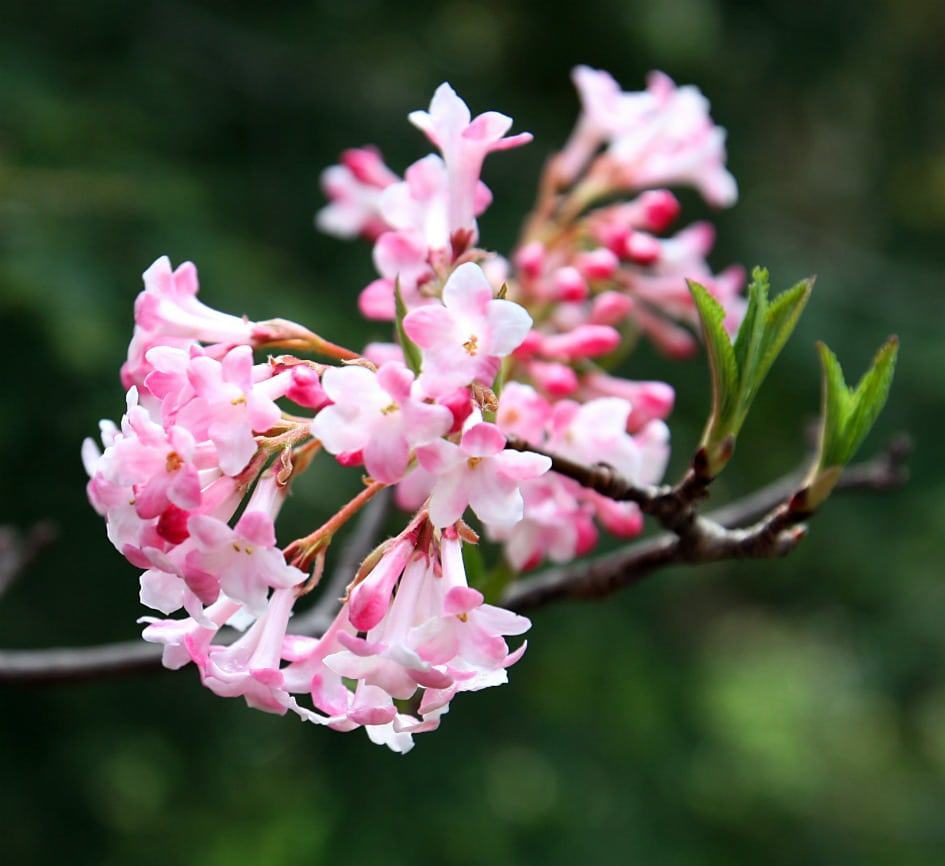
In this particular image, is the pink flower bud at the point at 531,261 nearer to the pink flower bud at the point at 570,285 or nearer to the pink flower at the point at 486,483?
the pink flower bud at the point at 570,285

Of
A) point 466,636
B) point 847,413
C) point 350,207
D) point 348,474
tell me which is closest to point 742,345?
point 847,413

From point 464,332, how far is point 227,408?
0.67 ft

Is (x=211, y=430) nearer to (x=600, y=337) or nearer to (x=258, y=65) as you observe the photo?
(x=600, y=337)

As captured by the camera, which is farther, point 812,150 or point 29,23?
point 812,150

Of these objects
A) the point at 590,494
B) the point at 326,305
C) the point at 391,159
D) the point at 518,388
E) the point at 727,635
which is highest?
the point at 518,388

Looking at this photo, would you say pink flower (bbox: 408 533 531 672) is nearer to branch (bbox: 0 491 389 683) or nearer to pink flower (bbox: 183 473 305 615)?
pink flower (bbox: 183 473 305 615)

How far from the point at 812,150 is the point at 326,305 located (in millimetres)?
4670

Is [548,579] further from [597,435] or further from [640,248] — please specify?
[640,248]

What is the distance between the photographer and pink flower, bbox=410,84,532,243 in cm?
123

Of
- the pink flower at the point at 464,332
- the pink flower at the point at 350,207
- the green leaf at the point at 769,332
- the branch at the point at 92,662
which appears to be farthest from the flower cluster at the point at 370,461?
the pink flower at the point at 350,207

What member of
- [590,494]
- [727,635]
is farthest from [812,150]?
[590,494]

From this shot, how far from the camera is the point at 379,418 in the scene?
3.01 ft

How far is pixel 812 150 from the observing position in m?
7.42

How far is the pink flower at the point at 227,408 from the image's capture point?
0.94 m
